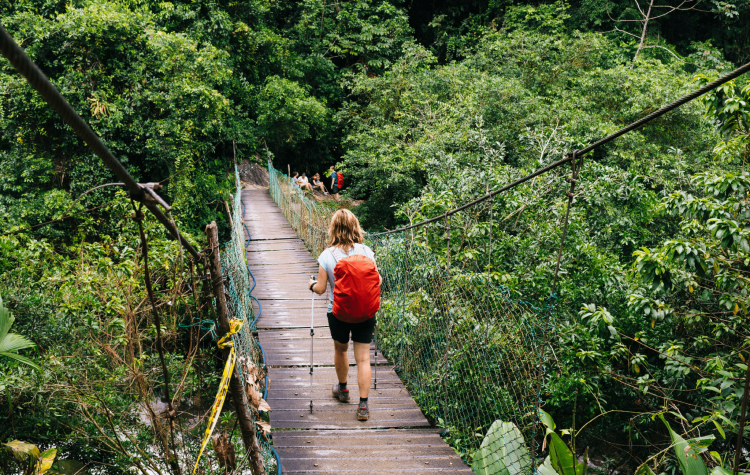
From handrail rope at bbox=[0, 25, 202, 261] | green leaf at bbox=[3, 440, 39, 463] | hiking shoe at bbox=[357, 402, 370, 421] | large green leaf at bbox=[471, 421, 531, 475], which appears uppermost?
handrail rope at bbox=[0, 25, 202, 261]

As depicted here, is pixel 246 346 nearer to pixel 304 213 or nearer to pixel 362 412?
pixel 362 412

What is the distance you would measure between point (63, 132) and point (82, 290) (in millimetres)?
5238

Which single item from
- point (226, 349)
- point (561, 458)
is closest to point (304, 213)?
point (226, 349)

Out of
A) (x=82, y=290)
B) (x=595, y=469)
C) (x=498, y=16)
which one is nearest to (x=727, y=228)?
(x=595, y=469)

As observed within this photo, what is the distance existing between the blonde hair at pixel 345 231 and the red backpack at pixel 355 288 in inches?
5.9

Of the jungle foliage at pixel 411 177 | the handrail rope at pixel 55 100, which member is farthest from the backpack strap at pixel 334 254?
the handrail rope at pixel 55 100

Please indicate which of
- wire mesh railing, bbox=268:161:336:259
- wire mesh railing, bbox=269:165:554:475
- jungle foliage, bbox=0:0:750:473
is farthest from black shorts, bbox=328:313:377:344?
wire mesh railing, bbox=268:161:336:259

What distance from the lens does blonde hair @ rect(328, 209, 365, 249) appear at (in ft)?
8.96

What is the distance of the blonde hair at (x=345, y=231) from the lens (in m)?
2.73

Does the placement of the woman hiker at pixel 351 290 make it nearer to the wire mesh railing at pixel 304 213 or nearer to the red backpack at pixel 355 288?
the red backpack at pixel 355 288

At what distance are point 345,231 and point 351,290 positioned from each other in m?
0.38

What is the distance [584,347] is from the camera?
420cm

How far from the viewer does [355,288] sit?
2.54 metres

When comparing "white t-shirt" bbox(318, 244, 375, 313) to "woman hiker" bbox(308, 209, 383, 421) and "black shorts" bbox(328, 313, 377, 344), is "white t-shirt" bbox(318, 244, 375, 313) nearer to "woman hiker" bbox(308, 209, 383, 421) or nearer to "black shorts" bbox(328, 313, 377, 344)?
"woman hiker" bbox(308, 209, 383, 421)
